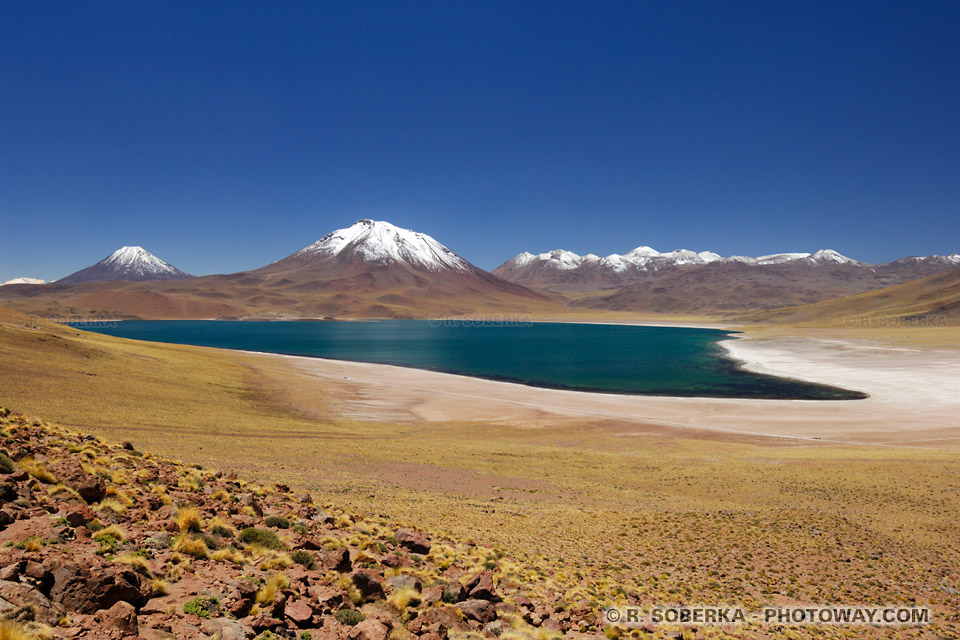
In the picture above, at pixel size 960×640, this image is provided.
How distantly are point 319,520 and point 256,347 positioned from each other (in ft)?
343

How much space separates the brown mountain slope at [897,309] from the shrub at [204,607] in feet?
551

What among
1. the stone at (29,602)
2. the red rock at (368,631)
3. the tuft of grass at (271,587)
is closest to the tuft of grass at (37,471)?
the stone at (29,602)

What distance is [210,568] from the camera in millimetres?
8297

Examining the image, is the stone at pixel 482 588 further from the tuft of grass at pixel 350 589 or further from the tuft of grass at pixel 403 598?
the tuft of grass at pixel 350 589

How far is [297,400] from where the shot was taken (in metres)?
41.8

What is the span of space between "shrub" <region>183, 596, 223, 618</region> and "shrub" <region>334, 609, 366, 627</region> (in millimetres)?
1721

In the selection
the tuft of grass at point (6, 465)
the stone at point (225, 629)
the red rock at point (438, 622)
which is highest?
the tuft of grass at point (6, 465)

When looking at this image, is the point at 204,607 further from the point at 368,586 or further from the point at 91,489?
the point at 91,489

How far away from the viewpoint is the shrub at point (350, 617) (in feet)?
25.0

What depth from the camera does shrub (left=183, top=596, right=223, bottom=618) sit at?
270 inches

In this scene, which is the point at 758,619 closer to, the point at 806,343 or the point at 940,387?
the point at 940,387

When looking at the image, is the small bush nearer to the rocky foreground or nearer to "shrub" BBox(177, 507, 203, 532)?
the rocky foreground

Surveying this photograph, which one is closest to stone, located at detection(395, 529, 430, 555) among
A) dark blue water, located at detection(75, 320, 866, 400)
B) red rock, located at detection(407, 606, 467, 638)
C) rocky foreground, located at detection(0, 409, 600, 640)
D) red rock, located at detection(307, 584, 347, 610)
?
rocky foreground, located at detection(0, 409, 600, 640)

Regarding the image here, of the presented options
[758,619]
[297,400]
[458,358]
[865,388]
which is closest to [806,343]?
[865,388]
